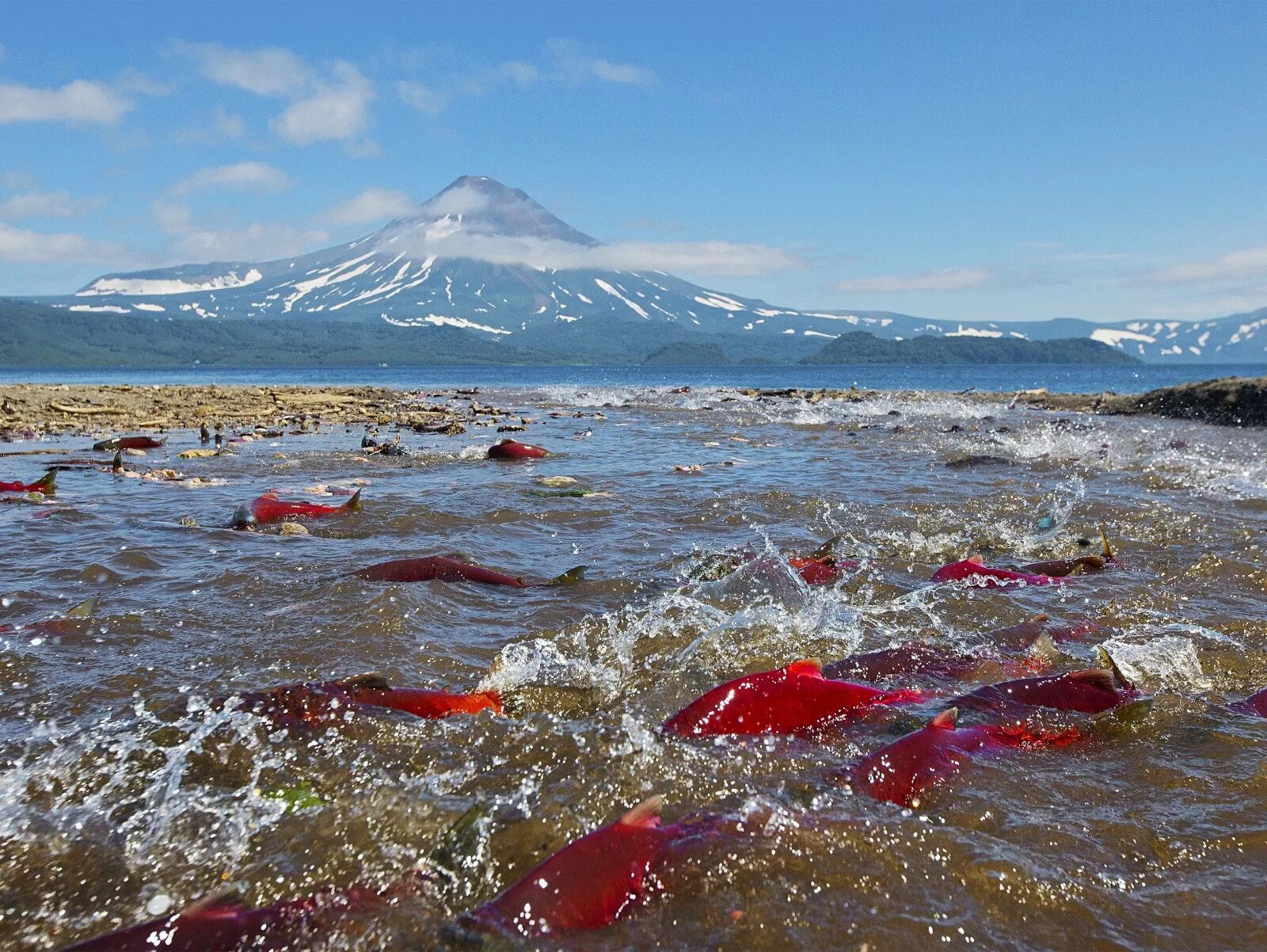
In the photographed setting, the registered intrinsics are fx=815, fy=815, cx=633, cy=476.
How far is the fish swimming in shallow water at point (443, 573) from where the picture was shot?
232 inches

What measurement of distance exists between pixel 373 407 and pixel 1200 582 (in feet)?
76.7

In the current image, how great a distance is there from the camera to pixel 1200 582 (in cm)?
612

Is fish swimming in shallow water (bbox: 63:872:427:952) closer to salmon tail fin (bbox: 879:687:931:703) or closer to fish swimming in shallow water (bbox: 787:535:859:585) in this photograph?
salmon tail fin (bbox: 879:687:931:703)

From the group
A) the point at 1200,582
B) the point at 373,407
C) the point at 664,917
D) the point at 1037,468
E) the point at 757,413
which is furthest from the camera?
the point at 757,413

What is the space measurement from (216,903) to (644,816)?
1234 mm

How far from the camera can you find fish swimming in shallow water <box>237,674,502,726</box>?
3.56 m

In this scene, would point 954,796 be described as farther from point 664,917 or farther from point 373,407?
point 373,407

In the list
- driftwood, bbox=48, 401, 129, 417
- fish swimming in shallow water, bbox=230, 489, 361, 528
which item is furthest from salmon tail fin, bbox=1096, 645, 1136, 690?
driftwood, bbox=48, 401, 129, 417

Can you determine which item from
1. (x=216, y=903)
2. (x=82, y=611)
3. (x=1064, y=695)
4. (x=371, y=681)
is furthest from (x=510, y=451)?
(x=216, y=903)

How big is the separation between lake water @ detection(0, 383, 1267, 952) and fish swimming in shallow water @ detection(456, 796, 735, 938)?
0.07m

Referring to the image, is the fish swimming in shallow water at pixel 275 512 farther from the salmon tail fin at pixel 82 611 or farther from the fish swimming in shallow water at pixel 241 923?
the fish swimming in shallow water at pixel 241 923

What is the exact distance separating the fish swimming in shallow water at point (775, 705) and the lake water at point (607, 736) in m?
0.12

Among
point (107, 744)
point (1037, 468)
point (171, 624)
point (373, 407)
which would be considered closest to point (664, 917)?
point (107, 744)

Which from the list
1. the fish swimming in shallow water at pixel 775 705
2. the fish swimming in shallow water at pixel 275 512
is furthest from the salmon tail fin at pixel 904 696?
the fish swimming in shallow water at pixel 275 512
